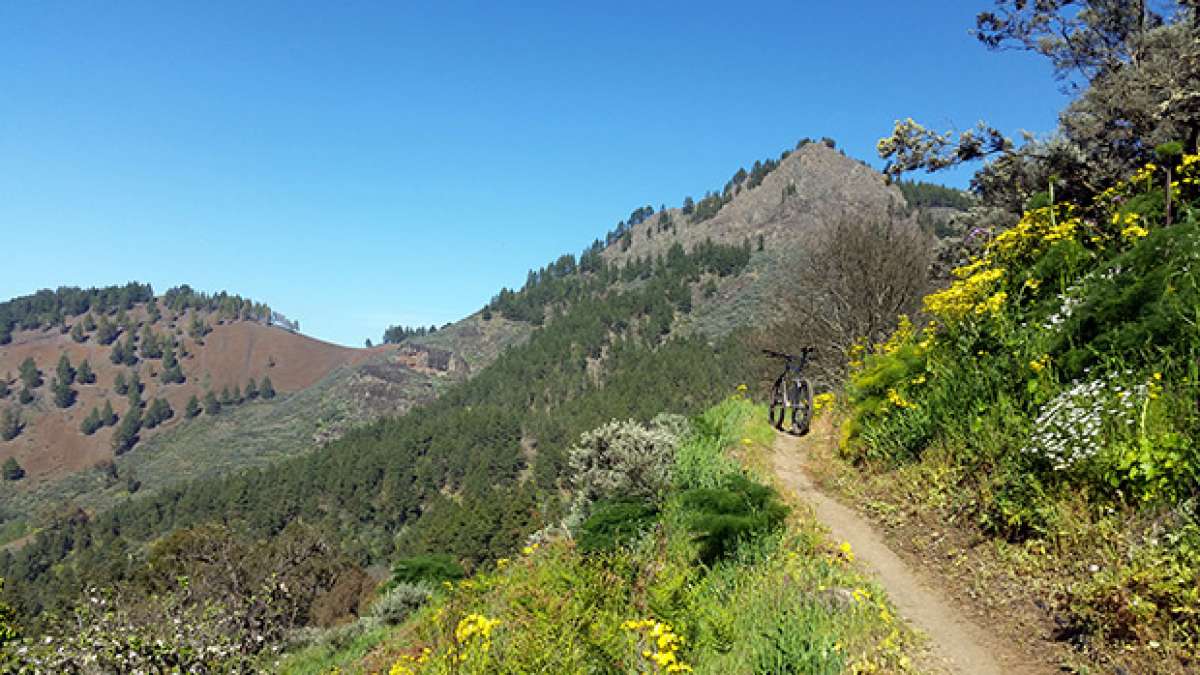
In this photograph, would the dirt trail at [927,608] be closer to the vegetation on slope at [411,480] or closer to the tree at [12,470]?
the vegetation on slope at [411,480]

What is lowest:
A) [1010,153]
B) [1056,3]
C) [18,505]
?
[18,505]

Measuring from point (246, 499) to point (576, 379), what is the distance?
235ft

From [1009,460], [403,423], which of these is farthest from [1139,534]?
[403,423]

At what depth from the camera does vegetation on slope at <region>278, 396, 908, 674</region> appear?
437 cm

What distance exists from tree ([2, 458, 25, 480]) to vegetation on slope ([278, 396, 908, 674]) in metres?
239

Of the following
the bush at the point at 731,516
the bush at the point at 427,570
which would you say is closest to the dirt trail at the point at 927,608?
the bush at the point at 731,516

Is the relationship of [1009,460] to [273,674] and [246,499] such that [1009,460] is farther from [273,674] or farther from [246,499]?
[246,499]

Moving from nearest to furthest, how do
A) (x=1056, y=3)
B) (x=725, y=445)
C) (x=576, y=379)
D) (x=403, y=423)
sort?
(x=725, y=445) < (x=1056, y=3) < (x=403, y=423) < (x=576, y=379)

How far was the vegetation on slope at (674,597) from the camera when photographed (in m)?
4.37

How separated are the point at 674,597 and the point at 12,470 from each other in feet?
806

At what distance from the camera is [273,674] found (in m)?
8.64

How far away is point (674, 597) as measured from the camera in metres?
5.59

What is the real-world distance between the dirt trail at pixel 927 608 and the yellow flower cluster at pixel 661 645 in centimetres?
170

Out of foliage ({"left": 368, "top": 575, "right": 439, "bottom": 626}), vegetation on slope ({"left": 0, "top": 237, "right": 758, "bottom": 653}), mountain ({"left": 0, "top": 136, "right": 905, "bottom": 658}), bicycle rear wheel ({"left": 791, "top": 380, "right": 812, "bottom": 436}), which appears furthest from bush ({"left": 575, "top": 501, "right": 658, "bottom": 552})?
vegetation on slope ({"left": 0, "top": 237, "right": 758, "bottom": 653})
